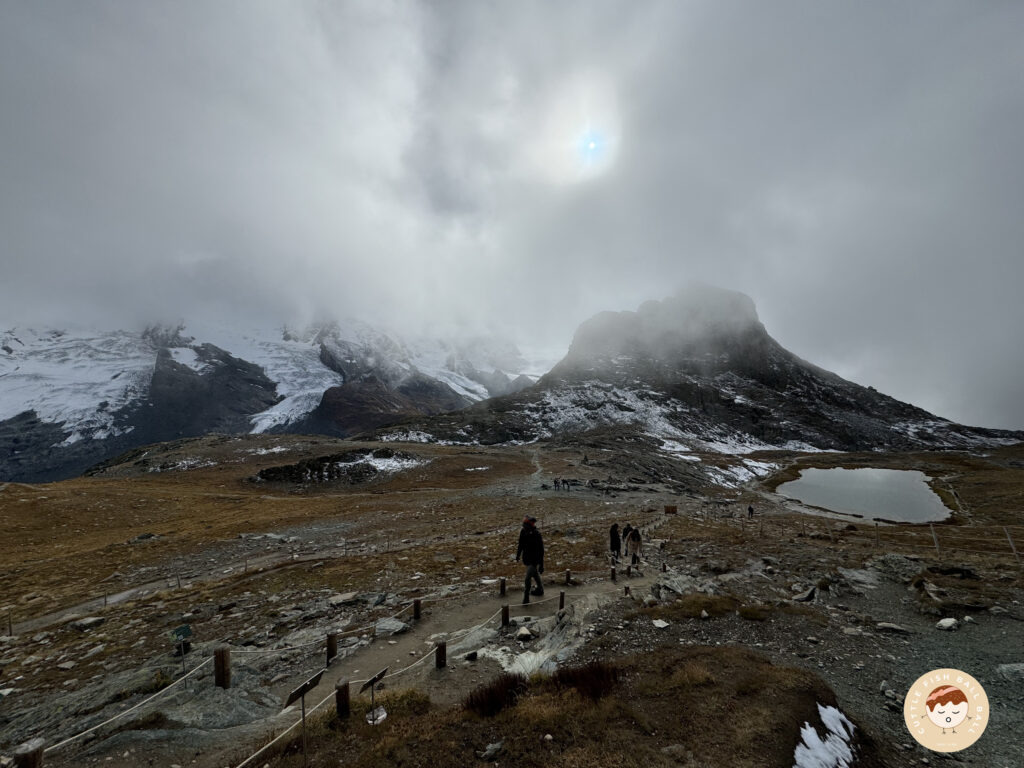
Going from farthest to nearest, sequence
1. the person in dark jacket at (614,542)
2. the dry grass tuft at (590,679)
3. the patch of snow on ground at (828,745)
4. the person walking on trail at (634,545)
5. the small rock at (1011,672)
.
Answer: the person walking on trail at (634,545) → the person in dark jacket at (614,542) → the small rock at (1011,672) → the dry grass tuft at (590,679) → the patch of snow on ground at (828,745)

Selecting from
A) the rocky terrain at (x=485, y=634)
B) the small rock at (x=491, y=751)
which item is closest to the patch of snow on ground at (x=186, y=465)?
the rocky terrain at (x=485, y=634)

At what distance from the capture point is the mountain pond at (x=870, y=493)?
236ft

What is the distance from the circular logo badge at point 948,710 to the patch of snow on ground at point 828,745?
132cm

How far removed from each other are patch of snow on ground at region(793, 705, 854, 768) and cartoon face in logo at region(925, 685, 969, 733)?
5.47 feet

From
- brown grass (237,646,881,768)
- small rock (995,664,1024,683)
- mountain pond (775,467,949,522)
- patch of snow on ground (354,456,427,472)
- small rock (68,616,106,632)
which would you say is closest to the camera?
brown grass (237,646,881,768)

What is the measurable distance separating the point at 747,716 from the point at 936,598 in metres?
15.9

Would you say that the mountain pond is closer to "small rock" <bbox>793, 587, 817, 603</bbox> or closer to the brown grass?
"small rock" <bbox>793, 587, 817, 603</bbox>

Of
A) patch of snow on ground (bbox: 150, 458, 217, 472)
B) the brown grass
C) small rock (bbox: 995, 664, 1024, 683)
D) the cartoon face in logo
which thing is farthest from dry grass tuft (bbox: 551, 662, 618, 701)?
patch of snow on ground (bbox: 150, 458, 217, 472)

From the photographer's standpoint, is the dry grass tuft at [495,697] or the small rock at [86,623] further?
the small rock at [86,623]

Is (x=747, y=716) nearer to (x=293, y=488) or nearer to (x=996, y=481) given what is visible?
(x=293, y=488)

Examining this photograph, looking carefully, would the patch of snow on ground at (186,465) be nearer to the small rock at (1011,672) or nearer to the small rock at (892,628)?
the small rock at (892,628)

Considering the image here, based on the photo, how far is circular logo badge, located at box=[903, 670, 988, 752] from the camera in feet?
22.2

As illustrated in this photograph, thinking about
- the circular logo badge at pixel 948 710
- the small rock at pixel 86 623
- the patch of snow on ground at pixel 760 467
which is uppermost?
the circular logo badge at pixel 948 710

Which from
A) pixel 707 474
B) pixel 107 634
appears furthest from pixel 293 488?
pixel 707 474
